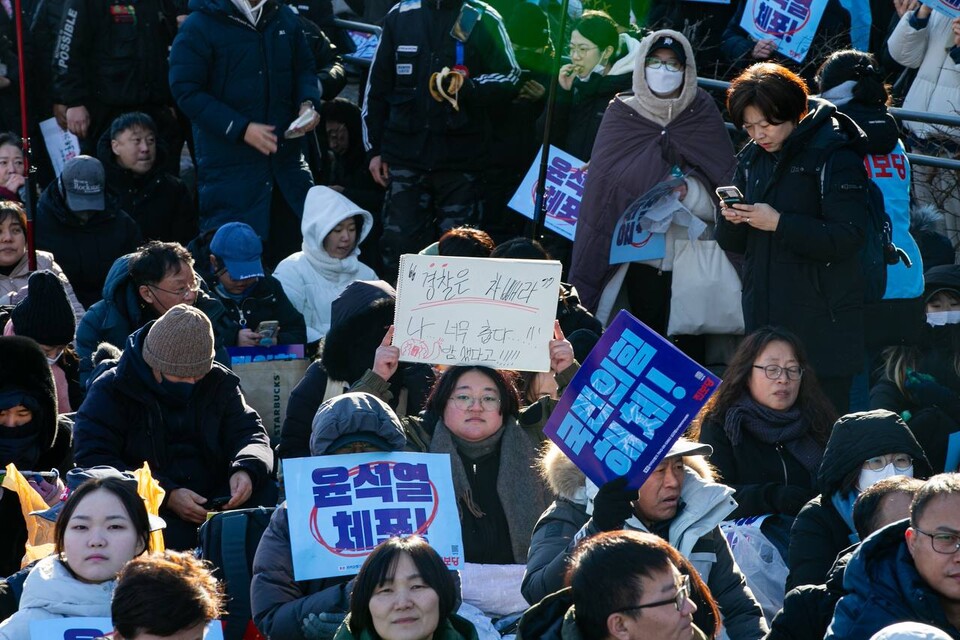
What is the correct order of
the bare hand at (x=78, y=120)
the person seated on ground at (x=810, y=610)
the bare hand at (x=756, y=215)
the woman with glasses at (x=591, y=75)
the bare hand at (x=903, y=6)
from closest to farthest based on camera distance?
1. the person seated on ground at (x=810, y=610)
2. the bare hand at (x=756, y=215)
3. the woman with glasses at (x=591, y=75)
4. the bare hand at (x=903, y=6)
5. the bare hand at (x=78, y=120)

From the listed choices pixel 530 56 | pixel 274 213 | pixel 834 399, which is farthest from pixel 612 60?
pixel 834 399

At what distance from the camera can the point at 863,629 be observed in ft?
15.2

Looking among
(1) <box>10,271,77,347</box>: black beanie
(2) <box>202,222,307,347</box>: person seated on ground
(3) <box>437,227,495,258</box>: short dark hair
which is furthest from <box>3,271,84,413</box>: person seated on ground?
(3) <box>437,227,495,258</box>: short dark hair

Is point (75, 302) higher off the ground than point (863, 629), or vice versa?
point (863, 629)

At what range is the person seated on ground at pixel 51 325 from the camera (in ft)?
26.4

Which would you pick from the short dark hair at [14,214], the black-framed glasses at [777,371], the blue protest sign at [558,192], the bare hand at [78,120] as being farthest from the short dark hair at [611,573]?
the bare hand at [78,120]

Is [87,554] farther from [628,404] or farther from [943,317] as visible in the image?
[943,317]

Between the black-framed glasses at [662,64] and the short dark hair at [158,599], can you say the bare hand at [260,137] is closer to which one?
the black-framed glasses at [662,64]

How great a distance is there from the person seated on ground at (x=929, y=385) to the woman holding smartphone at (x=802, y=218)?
0.38 meters

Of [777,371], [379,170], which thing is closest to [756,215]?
[777,371]

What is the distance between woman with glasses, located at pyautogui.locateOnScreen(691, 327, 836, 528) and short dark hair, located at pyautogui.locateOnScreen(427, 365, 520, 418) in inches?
35.1

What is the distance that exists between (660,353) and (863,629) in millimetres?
1254

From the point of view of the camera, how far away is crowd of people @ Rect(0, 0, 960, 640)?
5.33 m

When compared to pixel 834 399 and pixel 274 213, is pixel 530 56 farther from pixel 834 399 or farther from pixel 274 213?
pixel 834 399
